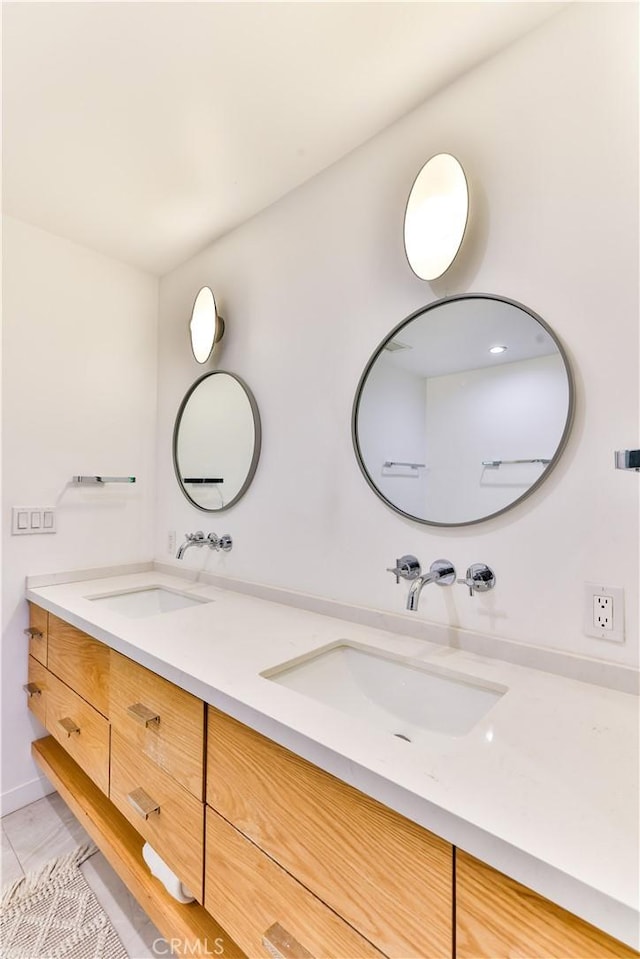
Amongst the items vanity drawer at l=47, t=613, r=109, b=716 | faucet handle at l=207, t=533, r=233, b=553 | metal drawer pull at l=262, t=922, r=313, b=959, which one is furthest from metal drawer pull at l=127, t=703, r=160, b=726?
faucet handle at l=207, t=533, r=233, b=553

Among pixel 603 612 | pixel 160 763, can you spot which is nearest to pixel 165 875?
pixel 160 763

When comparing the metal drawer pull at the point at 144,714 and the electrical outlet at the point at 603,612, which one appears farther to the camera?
the metal drawer pull at the point at 144,714

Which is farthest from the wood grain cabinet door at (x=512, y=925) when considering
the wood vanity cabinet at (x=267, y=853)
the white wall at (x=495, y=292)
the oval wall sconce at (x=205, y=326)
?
the oval wall sconce at (x=205, y=326)

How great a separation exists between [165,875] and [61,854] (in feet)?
2.50

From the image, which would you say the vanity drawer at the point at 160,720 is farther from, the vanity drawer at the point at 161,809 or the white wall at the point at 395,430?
the white wall at the point at 395,430

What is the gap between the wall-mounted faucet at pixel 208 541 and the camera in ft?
5.81

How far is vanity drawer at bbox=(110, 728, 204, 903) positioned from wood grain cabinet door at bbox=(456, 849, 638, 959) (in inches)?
23.1

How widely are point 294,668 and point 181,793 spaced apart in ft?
1.17

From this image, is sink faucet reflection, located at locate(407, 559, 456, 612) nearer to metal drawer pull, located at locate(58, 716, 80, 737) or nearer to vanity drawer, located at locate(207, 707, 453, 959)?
vanity drawer, located at locate(207, 707, 453, 959)

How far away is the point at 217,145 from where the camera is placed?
54.7 inches

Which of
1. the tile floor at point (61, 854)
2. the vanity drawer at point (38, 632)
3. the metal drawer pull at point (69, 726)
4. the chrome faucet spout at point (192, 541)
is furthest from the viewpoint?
the chrome faucet spout at point (192, 541)

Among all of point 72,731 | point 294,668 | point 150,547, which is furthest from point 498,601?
point 150,547

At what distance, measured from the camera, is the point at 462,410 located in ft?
3.81

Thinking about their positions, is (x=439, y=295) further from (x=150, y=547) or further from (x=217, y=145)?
(x=150, y=547)
